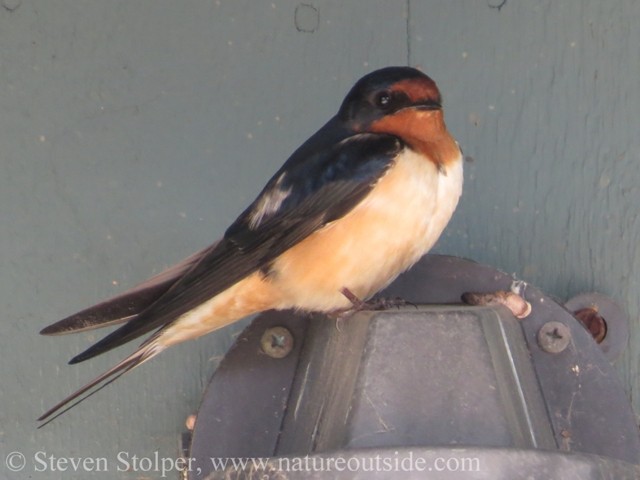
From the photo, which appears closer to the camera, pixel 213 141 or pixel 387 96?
pixel 387 96

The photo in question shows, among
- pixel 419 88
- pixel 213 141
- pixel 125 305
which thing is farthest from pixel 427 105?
pixel 125 305

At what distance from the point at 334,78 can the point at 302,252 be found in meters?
0.25

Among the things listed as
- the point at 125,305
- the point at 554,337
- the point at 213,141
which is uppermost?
the point at 213,141

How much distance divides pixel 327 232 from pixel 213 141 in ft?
0.76

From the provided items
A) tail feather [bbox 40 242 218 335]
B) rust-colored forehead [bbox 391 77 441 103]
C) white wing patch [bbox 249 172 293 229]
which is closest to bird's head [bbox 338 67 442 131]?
rust-colored forehead [bbox 391 77 441 103]

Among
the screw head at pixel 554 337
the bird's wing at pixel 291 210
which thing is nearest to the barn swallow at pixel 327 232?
the bird's wing at pixel 291 210

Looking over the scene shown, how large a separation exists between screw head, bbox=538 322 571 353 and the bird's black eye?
0.31 metres

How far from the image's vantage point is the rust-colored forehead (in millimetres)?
1556

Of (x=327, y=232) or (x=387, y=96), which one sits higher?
(x=387, y=96)

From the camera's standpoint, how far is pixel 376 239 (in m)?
1.52

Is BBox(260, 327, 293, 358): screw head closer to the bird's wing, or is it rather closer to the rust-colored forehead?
→ the bird's wing

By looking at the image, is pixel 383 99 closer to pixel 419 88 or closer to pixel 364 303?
pixel 419 88

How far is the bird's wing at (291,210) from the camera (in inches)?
59.9

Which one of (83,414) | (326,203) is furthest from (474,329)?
(83,414)
